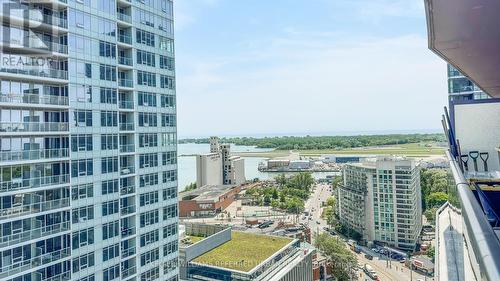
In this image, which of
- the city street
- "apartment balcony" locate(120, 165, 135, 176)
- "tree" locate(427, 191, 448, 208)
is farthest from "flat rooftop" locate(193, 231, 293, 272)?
"tree" locate(427, 191, 448, 208)

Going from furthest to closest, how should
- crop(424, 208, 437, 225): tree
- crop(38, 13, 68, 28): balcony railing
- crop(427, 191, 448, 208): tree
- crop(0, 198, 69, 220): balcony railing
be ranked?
crop(427, 191, 448, 208): tree
crop(424, 208, 437, 225): tree
crop(38, 13, 68, 28): balcony railing
crop(0, 198, 69, 220): balcony railing

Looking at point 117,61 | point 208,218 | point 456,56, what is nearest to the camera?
point 456,56

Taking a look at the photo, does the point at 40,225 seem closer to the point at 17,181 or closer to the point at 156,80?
the point at 17,181

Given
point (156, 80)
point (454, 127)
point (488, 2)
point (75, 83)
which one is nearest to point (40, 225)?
point (75, 83)

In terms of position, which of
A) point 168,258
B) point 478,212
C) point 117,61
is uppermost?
point 117,61

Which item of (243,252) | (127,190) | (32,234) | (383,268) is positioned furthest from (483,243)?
(383,268)

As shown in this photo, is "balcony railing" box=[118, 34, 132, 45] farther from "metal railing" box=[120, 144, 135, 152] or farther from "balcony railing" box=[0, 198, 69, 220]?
"balcony railing" box=[0, 198, 69, 220]

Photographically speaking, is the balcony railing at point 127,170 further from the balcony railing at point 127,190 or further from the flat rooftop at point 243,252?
the flat rooftop at point 243,252
